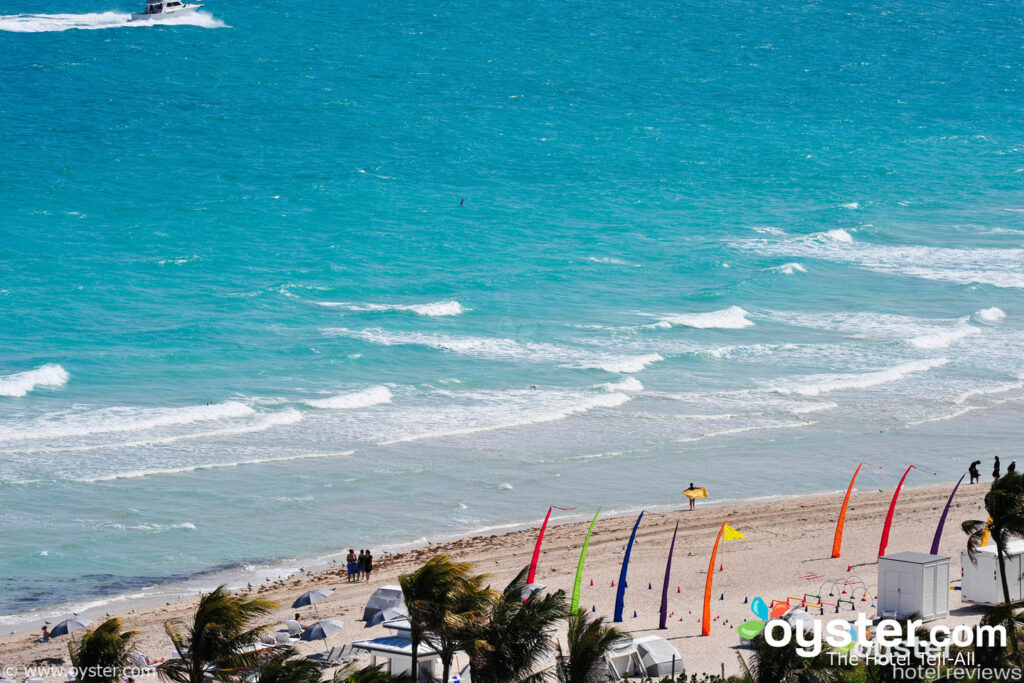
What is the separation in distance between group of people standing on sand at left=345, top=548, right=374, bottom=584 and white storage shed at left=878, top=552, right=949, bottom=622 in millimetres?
12595

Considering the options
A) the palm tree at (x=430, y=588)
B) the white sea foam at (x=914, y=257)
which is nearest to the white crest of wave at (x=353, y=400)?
the palm tree at (x=430, y=588)

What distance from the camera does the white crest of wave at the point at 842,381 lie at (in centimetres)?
4997

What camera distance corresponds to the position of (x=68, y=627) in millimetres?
27547

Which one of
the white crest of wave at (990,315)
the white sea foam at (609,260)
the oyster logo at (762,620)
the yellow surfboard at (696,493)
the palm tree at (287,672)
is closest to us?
the palm tree at (287,672)

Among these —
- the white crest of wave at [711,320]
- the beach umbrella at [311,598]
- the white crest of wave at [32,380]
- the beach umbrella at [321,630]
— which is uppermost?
the white crest of wave at [711,320]

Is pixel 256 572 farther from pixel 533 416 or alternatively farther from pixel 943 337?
pixel 943 337

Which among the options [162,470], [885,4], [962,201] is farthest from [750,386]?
[885,4]

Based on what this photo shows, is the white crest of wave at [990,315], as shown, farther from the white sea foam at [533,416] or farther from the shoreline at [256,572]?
the shoreline at [256,572]

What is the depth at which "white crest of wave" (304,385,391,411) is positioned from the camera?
47375mm

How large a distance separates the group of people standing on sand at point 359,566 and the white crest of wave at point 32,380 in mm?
22210

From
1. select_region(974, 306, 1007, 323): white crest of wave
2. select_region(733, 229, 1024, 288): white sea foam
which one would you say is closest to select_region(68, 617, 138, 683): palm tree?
select_region(974, 306, 1007, 323): white crest of wave

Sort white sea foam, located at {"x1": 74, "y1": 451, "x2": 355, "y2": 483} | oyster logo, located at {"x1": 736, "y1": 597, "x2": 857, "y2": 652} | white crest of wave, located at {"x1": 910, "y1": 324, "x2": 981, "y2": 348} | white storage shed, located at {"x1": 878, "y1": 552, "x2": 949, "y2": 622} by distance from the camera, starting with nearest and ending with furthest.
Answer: oyster logo, located at {"x1": 736, "y1": 597, "x2": 857, "y2": 652} < white storage shed, located at {"x1": 878, "y1": 552, "x2": 949, "y2": 622} < white sea foam, located at {"x1": 74, "y1": 451, "x2": 355, "y2": 483} < white crest of wave, located at {"x1": 910, "y1": 324, "x2": 981, "y2": 348}

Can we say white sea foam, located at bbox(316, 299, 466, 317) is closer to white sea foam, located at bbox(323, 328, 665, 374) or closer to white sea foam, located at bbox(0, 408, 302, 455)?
white sea foam, located at bbox(323, 328, 665, 374)

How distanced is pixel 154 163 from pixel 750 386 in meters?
50.3
